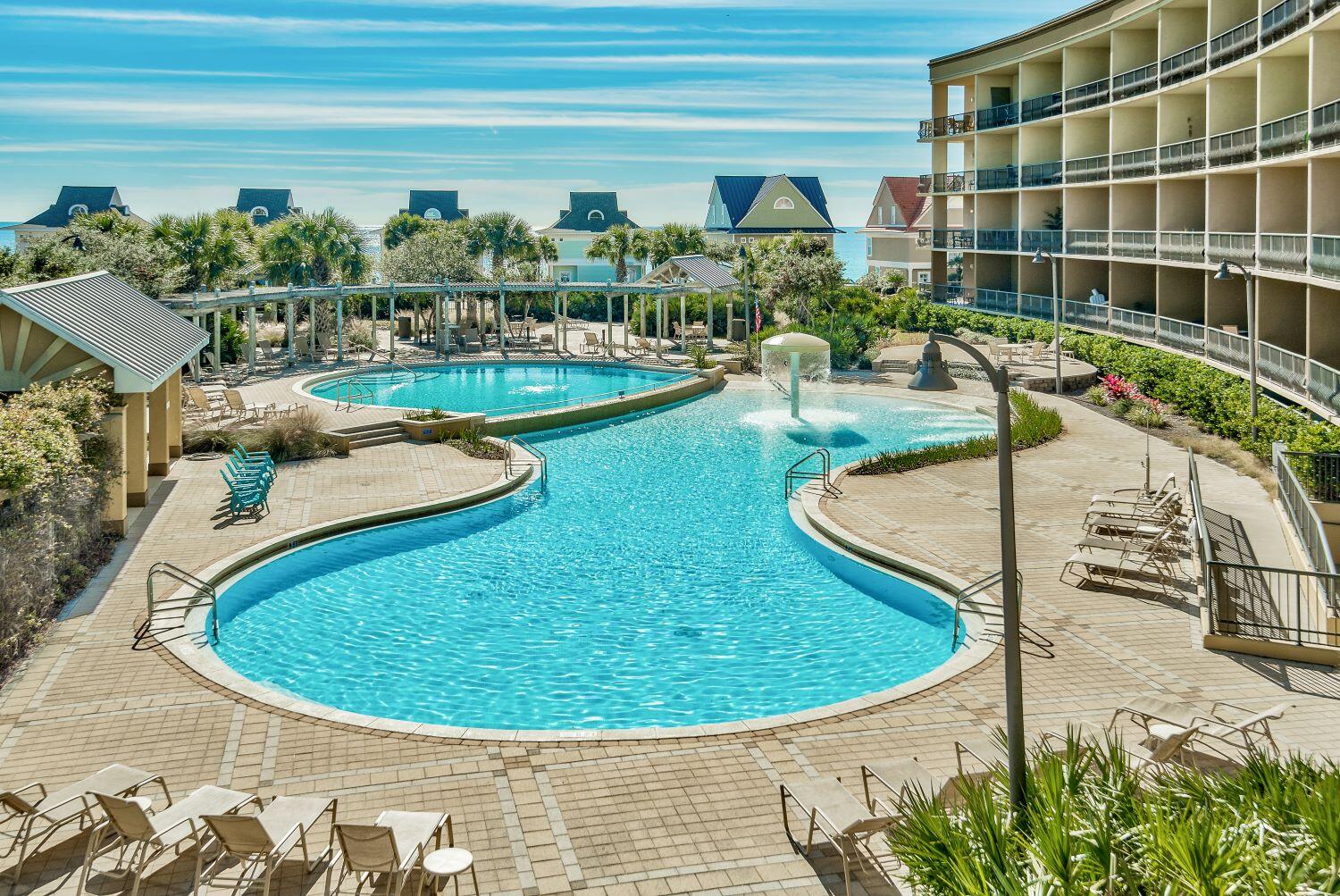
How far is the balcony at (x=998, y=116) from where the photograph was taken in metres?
46.0

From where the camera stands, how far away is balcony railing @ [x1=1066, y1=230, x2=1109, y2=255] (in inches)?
1543

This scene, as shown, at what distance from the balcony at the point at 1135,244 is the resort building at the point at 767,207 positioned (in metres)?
41.6

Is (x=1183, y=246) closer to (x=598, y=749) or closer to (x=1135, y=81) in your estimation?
(x=1135, y=81)

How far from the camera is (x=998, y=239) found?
4669 centimetres

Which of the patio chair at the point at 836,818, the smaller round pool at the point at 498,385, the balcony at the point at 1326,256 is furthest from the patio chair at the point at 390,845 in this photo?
the smaller round pool at the point at 498,385

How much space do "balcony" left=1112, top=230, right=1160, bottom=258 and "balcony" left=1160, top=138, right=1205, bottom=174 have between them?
2.07 meters

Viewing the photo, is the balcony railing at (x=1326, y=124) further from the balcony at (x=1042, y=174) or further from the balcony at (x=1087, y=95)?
the balcony at (x=1042, y=174)

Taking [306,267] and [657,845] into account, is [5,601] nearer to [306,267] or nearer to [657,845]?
[657,845]

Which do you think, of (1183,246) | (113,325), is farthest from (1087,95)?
(113,325)

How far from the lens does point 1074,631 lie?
13.6 m

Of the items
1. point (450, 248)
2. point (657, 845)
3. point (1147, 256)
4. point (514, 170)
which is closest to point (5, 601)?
point (657, 845)

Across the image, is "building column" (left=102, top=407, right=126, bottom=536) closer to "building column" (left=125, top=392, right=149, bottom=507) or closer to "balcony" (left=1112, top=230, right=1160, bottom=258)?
"building column" (left=125, top=392, right=149, bottom=507)

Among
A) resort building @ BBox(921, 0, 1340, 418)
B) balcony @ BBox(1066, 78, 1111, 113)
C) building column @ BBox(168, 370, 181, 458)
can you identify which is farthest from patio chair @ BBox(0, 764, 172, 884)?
balcony @ BBox(1066, 78, 1111, 113)

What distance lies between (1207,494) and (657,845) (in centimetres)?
1537
